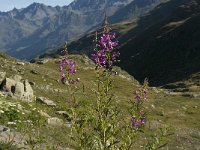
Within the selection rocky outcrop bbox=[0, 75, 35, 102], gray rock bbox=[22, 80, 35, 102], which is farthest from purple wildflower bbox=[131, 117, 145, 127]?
gray rock bbox=[22, 80, 35, 102]

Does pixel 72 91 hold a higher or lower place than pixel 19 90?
lower

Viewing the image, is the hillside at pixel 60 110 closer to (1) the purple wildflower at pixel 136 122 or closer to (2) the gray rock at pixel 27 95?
(2) the gray rock at pixel 27 95

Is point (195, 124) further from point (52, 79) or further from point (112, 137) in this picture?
point (112, 137)

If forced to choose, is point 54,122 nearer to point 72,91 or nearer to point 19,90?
point 19,90

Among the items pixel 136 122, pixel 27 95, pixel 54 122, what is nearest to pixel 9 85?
pixel 27 95

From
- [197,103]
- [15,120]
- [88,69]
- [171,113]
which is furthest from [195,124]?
[88,69]

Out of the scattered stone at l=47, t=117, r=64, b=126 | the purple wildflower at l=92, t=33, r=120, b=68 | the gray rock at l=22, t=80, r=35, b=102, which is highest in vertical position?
the purple wildflower at l=92, t=33, r=120, b=68

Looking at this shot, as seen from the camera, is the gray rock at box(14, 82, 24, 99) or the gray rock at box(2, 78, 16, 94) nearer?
the gray rock at box(14, 82, 24, 99)

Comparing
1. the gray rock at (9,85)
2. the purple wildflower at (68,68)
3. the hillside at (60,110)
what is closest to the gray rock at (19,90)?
the gray rock at (9,85)

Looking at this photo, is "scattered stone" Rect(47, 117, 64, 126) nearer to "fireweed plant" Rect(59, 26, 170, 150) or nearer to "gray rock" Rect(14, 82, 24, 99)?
"gray rock" Rect(14, 82, 24, 99)

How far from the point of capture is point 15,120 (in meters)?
24.2

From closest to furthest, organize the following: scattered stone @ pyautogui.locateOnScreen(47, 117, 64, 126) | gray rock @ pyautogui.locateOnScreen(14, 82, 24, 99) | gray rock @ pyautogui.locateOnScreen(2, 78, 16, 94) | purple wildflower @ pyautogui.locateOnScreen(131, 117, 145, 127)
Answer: purple wildflower @ pyautogui.locateOnScreen(131, 117, 145, 127) → scattered stone @ pyautogui.locateOnScreen(47, 117, 64, 126) → gray rock @ pyautogui.locateOnScreen(14, 82, 24, 99) → gray rock @ pyautogui.locateOnScreen(2, 78, 16, 94)

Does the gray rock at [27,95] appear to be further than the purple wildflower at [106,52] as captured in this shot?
Yes

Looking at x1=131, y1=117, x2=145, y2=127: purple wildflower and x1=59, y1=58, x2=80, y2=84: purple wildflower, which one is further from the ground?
x1=59, y1=58, x2=80, y2=84: purple wildflower
